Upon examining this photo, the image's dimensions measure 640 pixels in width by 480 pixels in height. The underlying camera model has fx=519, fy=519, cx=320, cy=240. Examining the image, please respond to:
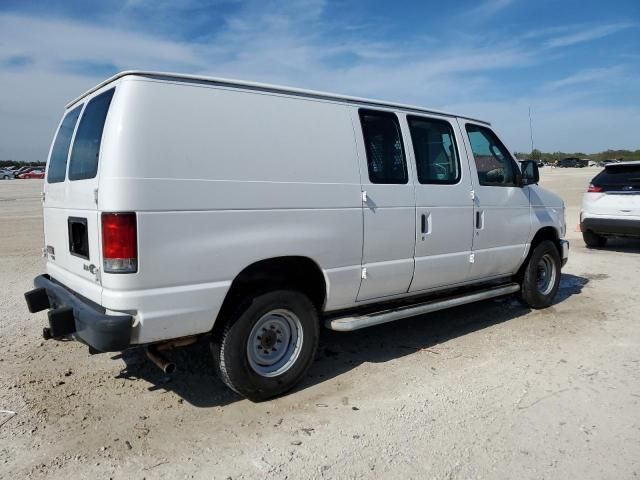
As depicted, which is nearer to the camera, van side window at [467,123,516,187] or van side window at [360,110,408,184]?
van side window at [360,110,408,184]

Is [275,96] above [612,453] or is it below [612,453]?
above

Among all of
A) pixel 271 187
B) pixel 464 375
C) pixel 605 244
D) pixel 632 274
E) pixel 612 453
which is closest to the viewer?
pixel 612 453

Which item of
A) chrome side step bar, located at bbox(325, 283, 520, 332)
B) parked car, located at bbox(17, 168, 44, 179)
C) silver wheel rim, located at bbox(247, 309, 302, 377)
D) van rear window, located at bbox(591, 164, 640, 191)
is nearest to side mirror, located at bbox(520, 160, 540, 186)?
chrome side step bar, located at bbox(325, 283, 520, 332)

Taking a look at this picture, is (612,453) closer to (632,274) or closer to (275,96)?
(275,96)

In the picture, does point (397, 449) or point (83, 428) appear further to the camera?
point (83, 428)

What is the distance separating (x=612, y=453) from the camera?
319 centimetres

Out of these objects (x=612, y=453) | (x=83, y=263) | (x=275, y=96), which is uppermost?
(x=275, y=96)

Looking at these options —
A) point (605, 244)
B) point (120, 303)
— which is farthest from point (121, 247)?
point (605, 244)

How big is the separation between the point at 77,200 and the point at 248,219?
122cm

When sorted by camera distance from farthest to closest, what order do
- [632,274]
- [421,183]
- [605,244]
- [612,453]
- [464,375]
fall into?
[605,244]
[632,274]
[421,183]
[464,375]
[612,453]

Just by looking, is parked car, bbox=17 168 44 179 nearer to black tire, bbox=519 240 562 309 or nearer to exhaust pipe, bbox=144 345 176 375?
black tire, bbox=519 240 562 309

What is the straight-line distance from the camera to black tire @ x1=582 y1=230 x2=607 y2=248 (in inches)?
433

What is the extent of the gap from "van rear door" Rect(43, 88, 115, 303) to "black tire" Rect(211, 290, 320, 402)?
0.93 m

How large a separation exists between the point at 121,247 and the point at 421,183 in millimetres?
2740
